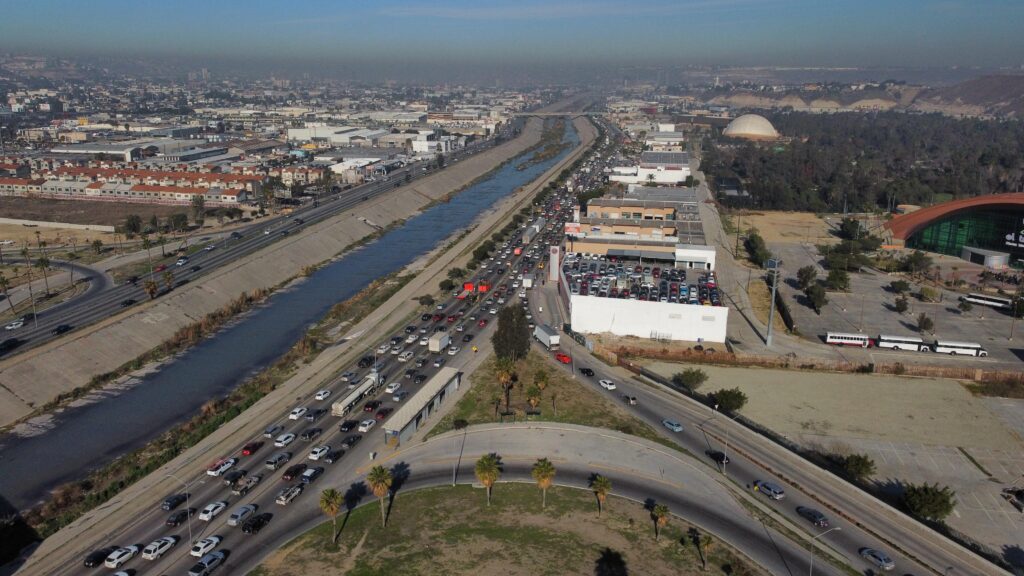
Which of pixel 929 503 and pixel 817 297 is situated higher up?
pixel 817 297

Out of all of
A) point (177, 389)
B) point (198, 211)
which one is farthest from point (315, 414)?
point (198, 211)

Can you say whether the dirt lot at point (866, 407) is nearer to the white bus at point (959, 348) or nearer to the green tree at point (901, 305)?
the white bus at point (959, 348)

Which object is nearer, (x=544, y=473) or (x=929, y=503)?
(x=929, y=503)

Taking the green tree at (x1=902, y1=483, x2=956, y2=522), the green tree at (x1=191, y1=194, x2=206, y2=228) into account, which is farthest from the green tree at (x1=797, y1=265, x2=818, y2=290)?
the green tree at (x1=191, y1=194, x2=206, y2=228)

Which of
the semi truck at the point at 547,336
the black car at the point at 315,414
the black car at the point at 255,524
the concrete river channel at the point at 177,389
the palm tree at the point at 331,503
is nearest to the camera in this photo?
the palm tree at the point at 331,503

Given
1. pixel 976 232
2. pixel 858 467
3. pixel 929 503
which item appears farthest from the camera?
pixel 976 232

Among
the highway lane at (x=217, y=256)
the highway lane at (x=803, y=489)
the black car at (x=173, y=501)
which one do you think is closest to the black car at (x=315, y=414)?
the black car at (x=173, y=501)

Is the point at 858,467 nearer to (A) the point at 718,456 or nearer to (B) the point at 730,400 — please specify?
(A) the point at 718,456
